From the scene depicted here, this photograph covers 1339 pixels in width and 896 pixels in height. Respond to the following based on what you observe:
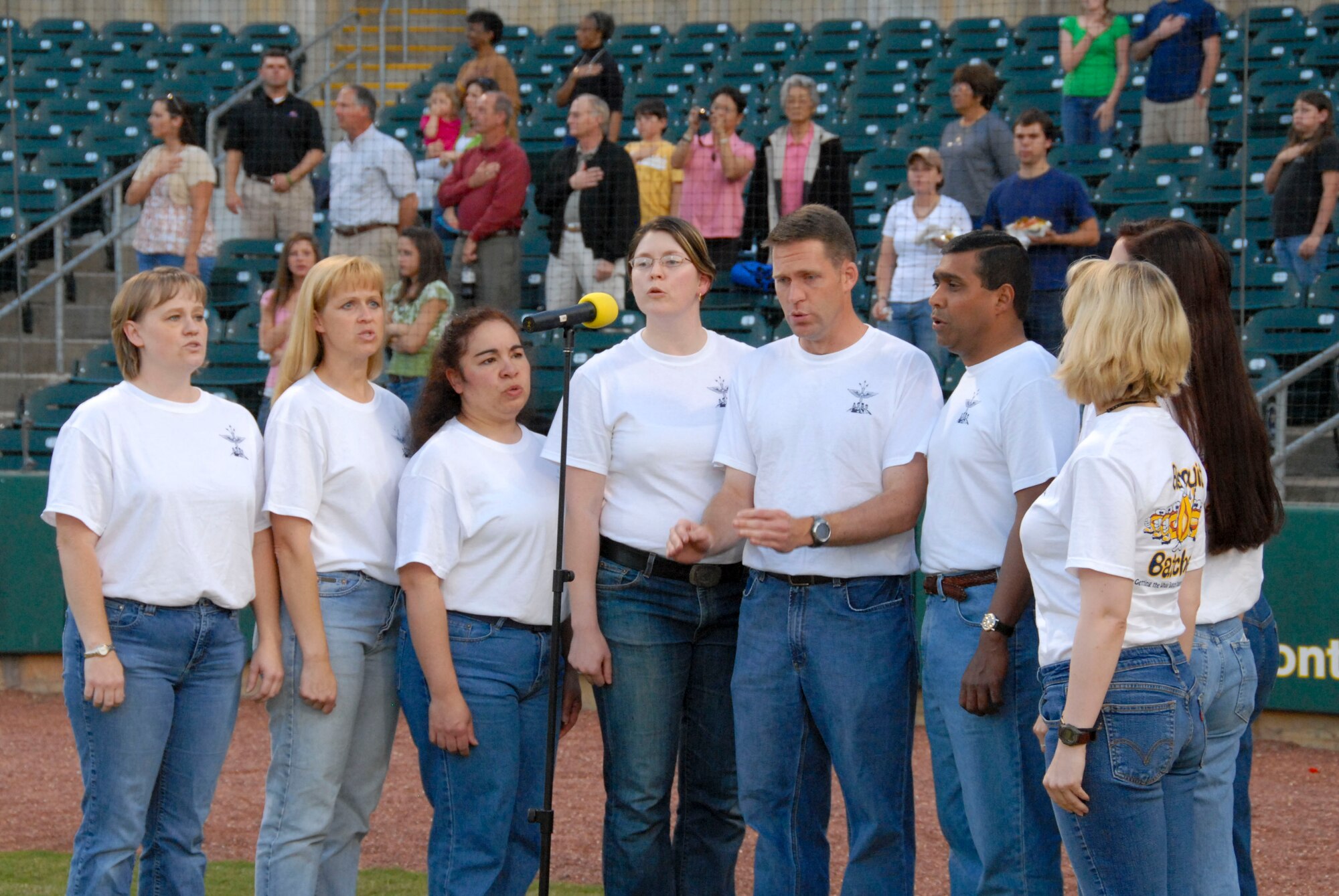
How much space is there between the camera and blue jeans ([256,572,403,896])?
3.46 metres

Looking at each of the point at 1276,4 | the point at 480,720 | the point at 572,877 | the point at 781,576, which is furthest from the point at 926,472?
the point at 1276,4

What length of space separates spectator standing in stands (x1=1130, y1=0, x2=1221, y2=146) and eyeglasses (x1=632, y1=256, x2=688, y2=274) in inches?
272

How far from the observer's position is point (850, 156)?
1105 centimetres

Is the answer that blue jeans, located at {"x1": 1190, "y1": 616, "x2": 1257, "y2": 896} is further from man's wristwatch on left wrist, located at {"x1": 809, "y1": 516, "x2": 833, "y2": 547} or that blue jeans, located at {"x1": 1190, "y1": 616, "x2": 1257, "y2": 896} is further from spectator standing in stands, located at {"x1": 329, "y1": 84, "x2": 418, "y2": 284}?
spectator standing in stands, located at {"x1": 329, "y1": 84, "x2": 418, "y2": 284}

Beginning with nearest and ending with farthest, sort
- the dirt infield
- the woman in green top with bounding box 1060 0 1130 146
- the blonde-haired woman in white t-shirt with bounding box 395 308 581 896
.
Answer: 1. the blonde-haired woman in white t-shirt with bounding box 395 308 581 896
2. the dirt infield
3. the woman in green top with bounding box 1060 0 1130 146

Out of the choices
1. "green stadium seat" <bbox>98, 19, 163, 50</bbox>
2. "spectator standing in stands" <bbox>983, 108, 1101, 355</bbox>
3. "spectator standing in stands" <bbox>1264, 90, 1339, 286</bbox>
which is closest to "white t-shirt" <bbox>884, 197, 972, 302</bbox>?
"spectator standing in stands" <bbox>983, 108, 1101, 355</bbox>

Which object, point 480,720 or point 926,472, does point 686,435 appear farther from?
point 480,720

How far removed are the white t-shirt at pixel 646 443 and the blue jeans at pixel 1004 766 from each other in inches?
26.6

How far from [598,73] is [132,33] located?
754cm

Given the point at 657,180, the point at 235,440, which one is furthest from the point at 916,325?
the point at 235,440

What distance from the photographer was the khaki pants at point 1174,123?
32.9 feet

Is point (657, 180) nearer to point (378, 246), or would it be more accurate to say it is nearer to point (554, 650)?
point (378, 246)

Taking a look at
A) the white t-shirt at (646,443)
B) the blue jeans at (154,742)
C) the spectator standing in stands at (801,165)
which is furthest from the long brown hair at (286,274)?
the blue jeans at (154,742)

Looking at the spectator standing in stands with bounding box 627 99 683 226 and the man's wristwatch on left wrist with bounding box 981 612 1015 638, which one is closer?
the man's wristwatch on left wrist with bounding box 981 612 1015 638
